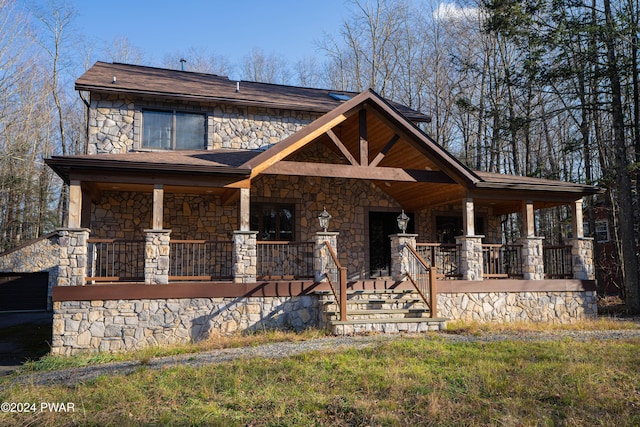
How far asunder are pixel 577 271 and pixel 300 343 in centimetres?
821

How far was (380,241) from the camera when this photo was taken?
47.6ft

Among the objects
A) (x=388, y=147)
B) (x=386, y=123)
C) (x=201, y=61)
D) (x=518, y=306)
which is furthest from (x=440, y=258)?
(x=201, y=61)

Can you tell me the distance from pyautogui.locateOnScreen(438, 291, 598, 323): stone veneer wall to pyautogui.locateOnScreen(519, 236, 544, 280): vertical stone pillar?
0.45 metres

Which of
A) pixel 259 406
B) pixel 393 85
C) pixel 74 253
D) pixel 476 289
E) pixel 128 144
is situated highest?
pixel 393 85

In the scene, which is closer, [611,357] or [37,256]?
[611,357]

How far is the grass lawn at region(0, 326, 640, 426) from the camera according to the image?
500cm

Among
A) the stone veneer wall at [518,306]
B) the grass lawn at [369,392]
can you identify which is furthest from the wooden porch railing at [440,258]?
the grass lawn at [369,392]

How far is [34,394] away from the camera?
5684 millimetres

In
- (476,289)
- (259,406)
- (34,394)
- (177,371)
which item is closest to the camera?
(259,406)

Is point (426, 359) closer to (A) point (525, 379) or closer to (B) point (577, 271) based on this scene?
(A) point (525, 379)

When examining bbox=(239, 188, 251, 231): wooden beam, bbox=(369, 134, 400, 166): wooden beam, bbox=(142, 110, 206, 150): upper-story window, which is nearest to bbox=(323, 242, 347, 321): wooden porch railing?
bbox=(239, 188, 251, 231): wooden beam

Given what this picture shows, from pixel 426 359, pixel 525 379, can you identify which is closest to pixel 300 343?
pixel 426 359

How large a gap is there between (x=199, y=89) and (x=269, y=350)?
8726 mm

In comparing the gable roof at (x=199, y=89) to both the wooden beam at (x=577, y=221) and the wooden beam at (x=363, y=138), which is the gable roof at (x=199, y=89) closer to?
the wooden beam at (x=363, y=138)
